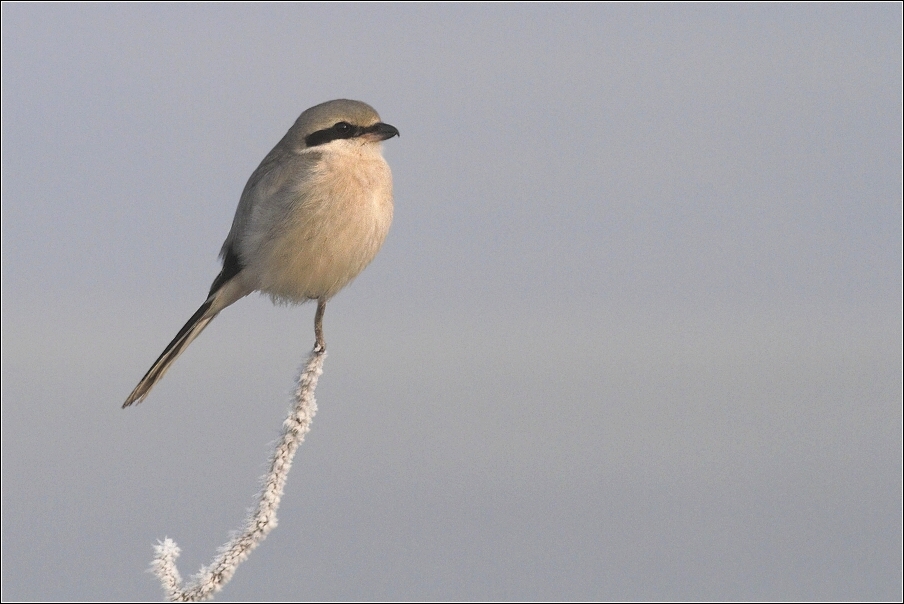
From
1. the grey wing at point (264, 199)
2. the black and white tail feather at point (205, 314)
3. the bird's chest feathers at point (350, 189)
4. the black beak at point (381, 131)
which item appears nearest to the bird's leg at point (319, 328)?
the bird's chest feathers at point (350, 189)

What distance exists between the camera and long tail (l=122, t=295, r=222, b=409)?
5.55 metres

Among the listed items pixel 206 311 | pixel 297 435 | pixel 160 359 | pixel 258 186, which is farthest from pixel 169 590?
pixel 258 186

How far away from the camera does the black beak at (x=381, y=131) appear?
Result: 5922 millimetres

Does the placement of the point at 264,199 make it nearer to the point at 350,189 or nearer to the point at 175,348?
the point at 350,189

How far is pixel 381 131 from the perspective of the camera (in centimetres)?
593

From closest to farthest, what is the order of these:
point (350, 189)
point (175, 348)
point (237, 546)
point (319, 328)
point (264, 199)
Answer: point (237, 546) → point (319, 328) → point (350, 189) → point (175, 348) → point (264, 199)

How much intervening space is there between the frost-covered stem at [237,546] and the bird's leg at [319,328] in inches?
23.6

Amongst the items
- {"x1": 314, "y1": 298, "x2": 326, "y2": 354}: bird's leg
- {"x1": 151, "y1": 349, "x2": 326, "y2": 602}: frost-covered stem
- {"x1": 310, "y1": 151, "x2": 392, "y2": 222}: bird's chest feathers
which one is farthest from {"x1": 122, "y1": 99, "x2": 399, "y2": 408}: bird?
{"x1": 151, "y1": 349, "x2": 326, "y2": 602}: frost-covered stem

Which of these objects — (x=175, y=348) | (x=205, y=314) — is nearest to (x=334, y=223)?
(x=205, y=314)

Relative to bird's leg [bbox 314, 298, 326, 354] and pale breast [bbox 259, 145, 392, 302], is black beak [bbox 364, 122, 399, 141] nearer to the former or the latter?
pale breast [bbox 259, 145, 392, 302]

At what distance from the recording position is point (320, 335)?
5.10 meters

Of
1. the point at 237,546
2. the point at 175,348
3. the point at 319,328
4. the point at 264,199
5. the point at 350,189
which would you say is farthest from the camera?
the point at 264,199

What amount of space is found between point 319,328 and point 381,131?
1.35 meters

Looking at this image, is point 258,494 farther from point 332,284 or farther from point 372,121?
point 372,121
